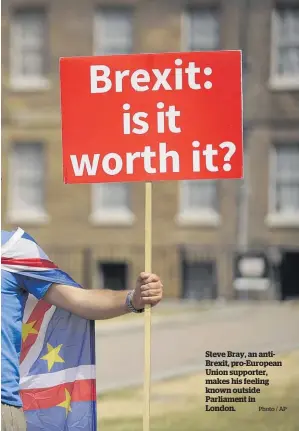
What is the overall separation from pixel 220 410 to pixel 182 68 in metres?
1.93

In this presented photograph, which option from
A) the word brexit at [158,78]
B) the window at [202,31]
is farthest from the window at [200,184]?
the word brexit at [158,78]

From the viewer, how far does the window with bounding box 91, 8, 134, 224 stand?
30.1 feet

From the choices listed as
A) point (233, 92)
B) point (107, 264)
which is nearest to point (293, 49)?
point (107, 264)

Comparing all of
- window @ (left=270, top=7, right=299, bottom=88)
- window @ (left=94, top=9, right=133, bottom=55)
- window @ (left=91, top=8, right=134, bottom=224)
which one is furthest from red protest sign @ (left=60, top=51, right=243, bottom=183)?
window @ (left=94, top=9, right=133, bottom=55)

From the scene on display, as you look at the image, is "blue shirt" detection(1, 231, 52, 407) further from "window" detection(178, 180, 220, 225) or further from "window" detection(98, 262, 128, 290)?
"window" detection(178, 180, 220, 225)

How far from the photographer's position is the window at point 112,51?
9.19m

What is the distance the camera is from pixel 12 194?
29.9 ft

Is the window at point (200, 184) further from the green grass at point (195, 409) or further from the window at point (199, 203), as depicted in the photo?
the green grass at point (195, 409)

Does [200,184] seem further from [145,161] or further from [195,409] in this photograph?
[145,161]

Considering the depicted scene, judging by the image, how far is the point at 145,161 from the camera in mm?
3518

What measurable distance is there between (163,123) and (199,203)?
20.3ft

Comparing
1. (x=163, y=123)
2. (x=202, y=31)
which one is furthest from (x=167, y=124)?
(x=202, y=31)

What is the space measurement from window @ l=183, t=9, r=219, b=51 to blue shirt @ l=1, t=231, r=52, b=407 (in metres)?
5.18

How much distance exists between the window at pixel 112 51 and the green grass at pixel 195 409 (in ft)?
11.2
